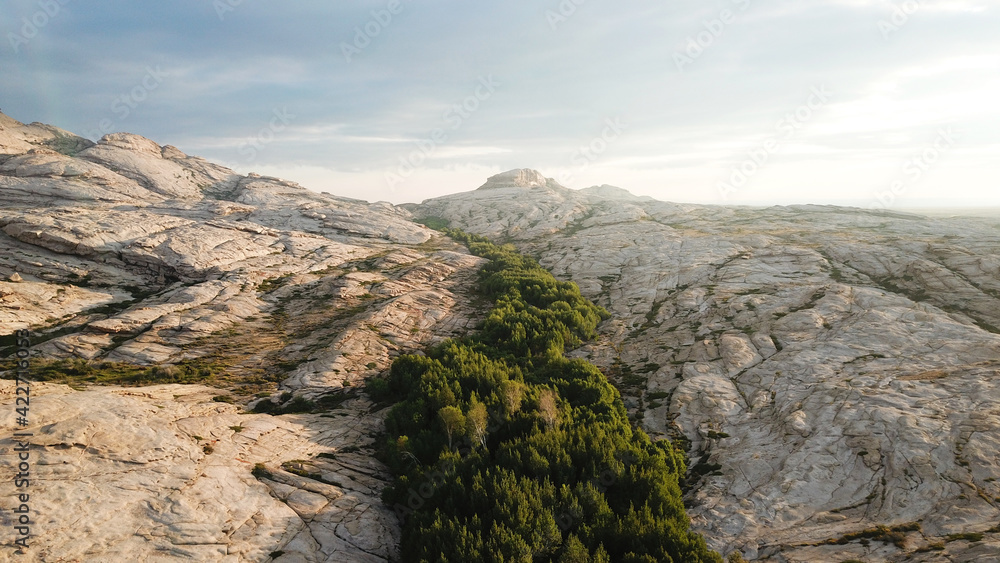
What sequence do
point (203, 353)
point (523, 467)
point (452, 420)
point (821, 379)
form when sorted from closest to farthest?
point (523, 467) < point (452, 420) < point (821, 379) < point (203, 353)

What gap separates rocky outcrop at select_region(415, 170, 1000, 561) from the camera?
19875 mm

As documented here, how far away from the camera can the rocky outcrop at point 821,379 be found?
782 inches

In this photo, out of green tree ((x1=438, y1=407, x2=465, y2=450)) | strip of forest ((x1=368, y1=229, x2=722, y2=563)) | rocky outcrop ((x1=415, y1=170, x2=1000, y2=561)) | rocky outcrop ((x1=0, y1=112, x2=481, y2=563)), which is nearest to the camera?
rocky outcrop ((x1=0, y1=112, x2=481, y2=563))

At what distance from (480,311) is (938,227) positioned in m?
90.1

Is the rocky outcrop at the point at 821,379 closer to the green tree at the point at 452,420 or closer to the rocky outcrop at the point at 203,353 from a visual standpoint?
the green tree at the point at 452,420

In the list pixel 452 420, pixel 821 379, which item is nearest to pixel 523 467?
pixel 452 420

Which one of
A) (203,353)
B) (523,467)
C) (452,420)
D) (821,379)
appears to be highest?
(203,353)

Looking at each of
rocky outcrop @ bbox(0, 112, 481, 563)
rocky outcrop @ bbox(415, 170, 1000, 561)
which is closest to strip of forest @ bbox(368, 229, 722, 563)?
rocky outcrop @ bbox(0, 112, 481, 563)

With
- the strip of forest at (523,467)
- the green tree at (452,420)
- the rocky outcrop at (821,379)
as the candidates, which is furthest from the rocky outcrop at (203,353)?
the rocky outcrop at (821,379)

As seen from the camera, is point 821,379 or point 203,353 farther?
point 203,353

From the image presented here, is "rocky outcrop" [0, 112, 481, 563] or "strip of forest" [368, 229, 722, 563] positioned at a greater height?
"rocky outcrop" [0, 112, 481, 563]

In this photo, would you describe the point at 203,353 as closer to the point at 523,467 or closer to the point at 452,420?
the point at 452,420

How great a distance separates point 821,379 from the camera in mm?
30812

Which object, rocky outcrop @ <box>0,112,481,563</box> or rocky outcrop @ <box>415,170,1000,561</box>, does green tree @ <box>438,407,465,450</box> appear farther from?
rocky outcrop @ <box>415,170,1000,561</box>
